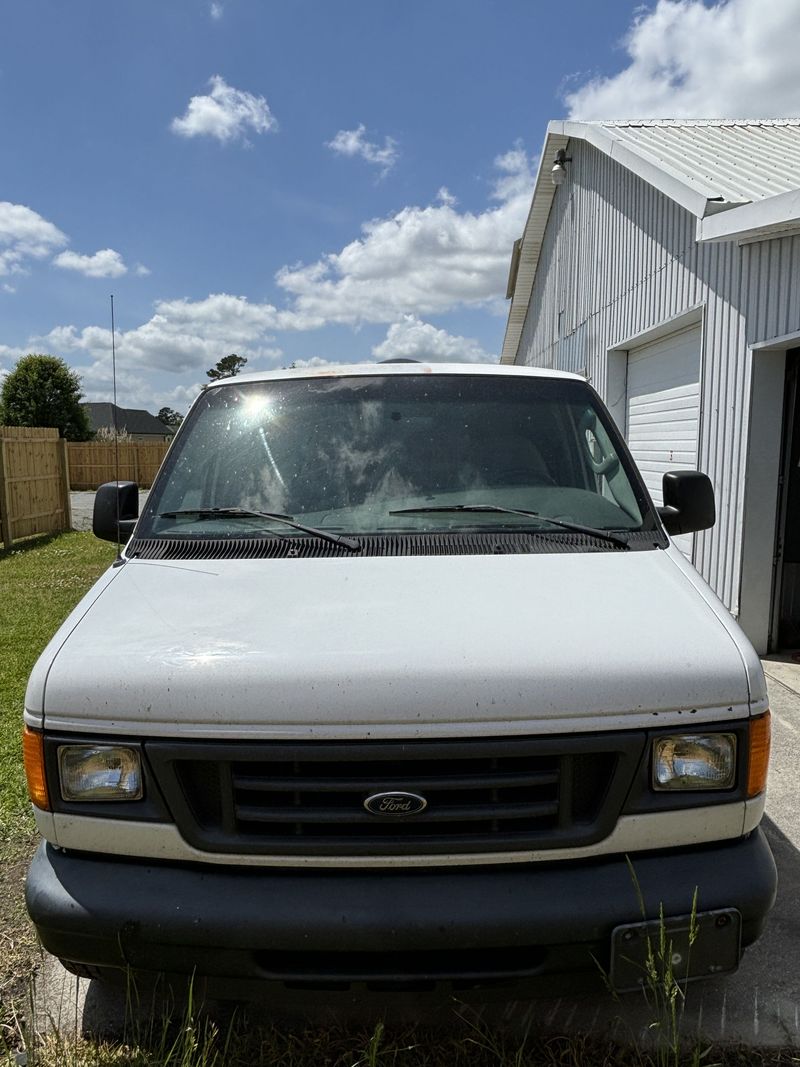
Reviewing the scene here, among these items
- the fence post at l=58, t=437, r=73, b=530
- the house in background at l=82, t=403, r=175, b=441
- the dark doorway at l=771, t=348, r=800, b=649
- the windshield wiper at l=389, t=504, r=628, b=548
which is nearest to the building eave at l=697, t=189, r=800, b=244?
the dark doorway at l=771, t=348, r=800, b=649

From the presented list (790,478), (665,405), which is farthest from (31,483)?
(790,478)

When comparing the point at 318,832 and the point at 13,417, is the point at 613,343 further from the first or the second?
the point at 13,417

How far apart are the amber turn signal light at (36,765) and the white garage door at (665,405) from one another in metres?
6.51

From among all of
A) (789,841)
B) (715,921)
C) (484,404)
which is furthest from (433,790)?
(789,841)

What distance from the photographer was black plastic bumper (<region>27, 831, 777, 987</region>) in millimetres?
1930

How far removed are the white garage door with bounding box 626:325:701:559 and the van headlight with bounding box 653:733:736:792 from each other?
5704 millimetres

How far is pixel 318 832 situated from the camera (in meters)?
2.04

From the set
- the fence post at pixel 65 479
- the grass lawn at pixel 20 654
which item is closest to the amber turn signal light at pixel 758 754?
the grass lawn at pixel 20 654

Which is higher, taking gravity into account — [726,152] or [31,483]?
[726,152]

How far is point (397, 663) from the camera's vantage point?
1970 mm

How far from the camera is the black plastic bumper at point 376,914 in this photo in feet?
6.33

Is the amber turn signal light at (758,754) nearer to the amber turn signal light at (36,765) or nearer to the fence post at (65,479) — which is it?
the amber turn signal light at (36,765)

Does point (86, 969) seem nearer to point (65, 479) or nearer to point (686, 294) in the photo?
point (686, 294)

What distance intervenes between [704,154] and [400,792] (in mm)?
8678
